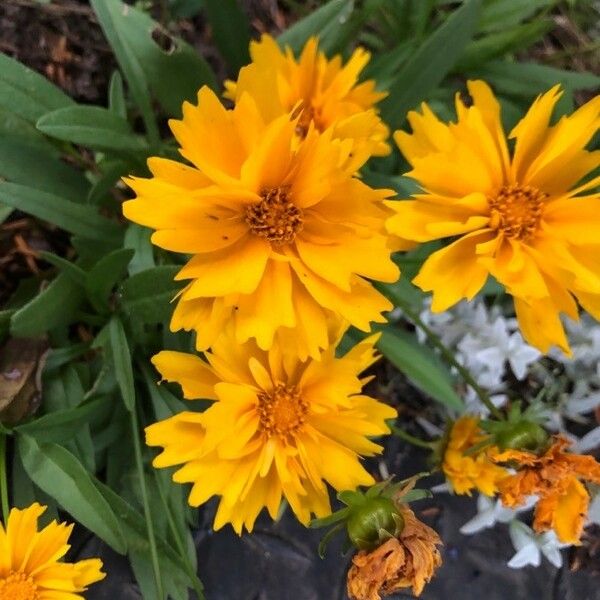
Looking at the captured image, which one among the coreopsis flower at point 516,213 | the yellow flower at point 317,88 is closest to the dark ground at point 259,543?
the yellow flower at point 317,88

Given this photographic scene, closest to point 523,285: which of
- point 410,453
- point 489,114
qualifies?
point 489,114

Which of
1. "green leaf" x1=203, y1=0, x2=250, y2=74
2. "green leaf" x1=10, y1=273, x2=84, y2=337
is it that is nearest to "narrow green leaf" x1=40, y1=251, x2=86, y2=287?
"green leaf" x1=10, y1=273, x2=84, y2=337

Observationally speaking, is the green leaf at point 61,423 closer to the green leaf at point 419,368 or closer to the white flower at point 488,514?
the green leaf at point 419,368

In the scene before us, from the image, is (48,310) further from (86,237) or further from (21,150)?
(21,150)

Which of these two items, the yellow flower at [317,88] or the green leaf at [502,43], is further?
the green leaf at [502,43]

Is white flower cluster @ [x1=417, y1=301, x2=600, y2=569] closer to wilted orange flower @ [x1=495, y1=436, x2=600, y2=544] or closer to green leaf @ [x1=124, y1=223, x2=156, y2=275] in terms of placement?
wilted orange flower @ [x1=495, y1=436, x2=600, y2=544]

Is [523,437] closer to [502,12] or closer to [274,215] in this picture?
[274,215]

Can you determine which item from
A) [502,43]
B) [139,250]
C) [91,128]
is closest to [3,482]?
[139,250]
